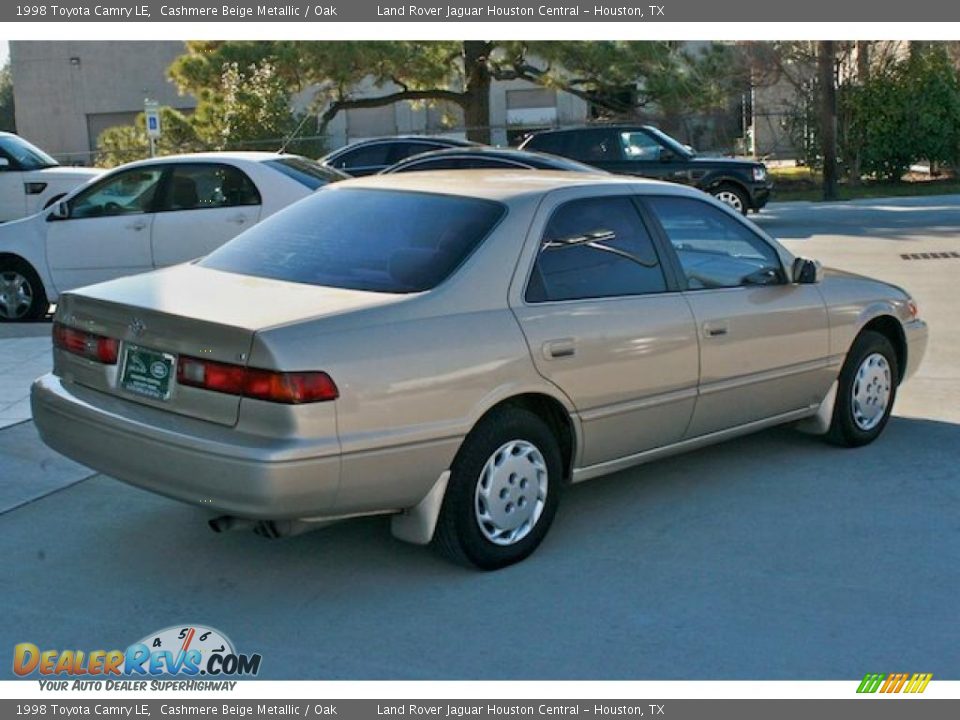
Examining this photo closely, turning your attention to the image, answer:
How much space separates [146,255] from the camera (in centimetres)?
1112

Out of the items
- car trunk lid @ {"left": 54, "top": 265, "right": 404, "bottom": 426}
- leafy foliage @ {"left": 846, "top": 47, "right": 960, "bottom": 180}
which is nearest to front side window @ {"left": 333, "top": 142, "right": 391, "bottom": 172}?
leafy foliage @ {"left": 846, "top": 47, "right": 960, "bottom": 180}

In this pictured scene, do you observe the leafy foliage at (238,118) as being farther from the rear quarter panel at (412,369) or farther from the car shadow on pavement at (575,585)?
the rear quarter panel at (412,369)

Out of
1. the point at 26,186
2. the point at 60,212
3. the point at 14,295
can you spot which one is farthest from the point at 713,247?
the point at 26,186

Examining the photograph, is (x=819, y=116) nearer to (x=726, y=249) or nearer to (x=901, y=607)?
(x=726, y=249)

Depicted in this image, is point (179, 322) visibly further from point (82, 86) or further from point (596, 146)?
point (82, 86)

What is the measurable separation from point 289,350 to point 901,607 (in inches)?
102

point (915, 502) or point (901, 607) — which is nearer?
point (901, 607)

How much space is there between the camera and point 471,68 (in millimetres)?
28562

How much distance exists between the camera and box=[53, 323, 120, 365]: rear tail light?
5.06 m

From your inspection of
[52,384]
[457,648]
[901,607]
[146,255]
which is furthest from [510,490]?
[146,255]

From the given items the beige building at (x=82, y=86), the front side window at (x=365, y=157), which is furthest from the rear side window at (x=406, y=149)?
the beige building at (x=82, y=86)

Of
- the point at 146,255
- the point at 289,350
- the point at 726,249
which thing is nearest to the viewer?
the point at 289,350

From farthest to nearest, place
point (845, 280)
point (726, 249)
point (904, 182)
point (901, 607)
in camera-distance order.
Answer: point (904, 182), point (845, 280), point (726, 249), point (901, 607)

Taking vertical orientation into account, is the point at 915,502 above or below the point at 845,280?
below
